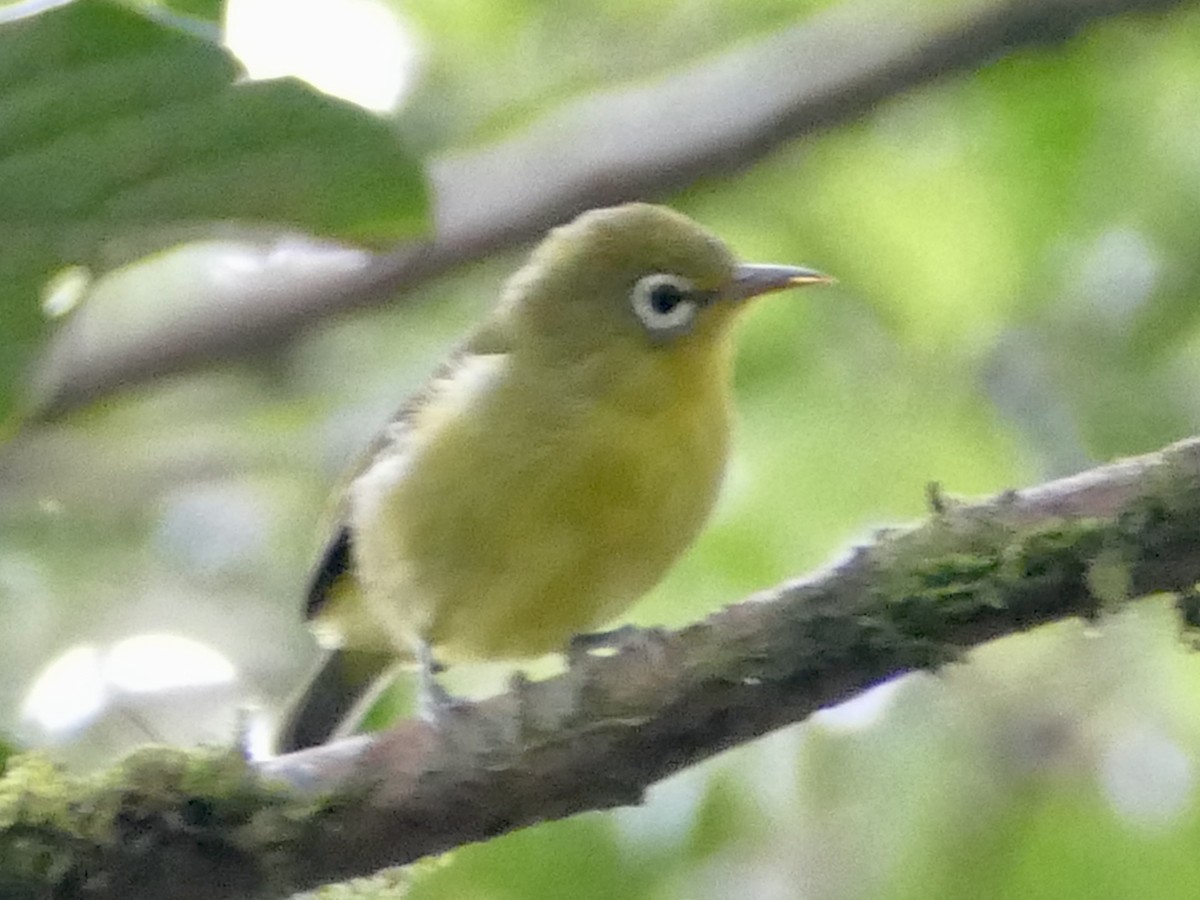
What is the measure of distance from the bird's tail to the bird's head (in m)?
0.88

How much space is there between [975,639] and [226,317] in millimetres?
1911

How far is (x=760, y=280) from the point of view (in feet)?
9.69

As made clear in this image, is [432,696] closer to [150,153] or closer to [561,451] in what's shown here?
[561,451]

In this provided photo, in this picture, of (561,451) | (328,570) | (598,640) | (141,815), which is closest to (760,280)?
(561,451)

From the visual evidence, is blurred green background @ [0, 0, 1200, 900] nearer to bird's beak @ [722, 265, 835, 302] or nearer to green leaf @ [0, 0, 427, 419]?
bird's beak @ [722, 265, 835, 302]

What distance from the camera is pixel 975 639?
6.77ft

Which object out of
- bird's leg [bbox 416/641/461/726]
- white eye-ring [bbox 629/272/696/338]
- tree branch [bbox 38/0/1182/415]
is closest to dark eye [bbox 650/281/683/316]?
white eye-ring [bbox 629/272/696/338]

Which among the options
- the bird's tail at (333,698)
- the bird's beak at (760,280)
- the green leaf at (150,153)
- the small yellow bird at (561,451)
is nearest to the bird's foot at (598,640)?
the small yellow bird at (561,451)

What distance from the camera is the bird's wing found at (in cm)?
309

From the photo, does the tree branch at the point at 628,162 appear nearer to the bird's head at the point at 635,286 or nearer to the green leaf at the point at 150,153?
the bird's head at the point at 635,286

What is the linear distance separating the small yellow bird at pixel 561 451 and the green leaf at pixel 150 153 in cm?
72

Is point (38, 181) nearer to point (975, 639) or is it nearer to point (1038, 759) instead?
point (975, 639)

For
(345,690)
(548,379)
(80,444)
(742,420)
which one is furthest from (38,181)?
(80,444)

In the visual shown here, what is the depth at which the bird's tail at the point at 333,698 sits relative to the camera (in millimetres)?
3555
